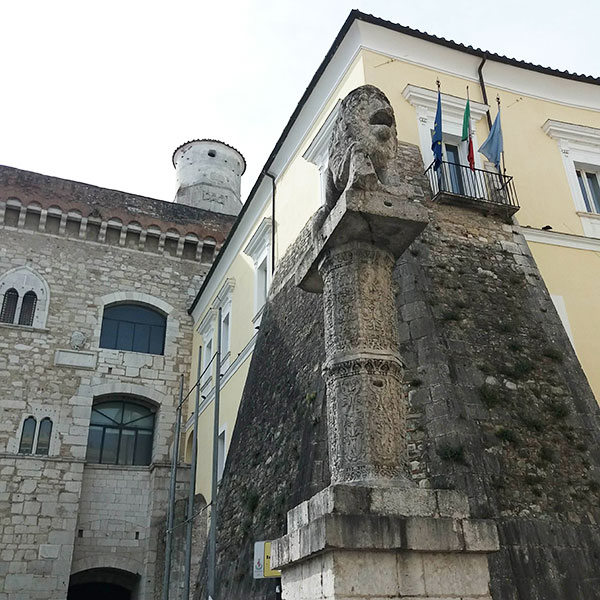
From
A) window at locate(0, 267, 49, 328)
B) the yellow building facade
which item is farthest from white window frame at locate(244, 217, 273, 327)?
window at locate(0, 267, 49, 328)

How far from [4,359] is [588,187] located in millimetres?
14112

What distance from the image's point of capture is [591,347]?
10.2 meters

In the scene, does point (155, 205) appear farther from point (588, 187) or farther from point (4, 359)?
point (588, 187)

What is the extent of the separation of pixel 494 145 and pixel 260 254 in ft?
20.1

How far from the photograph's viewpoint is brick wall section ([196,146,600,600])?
22.2ft

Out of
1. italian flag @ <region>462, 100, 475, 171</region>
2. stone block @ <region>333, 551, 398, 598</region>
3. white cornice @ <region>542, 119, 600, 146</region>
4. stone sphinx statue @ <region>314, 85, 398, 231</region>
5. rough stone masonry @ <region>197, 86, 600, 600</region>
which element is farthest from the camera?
white cornice @ <region>542, 119, 600, 146</region>

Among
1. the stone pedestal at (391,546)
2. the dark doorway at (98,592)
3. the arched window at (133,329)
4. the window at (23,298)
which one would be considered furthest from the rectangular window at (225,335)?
the stone pedestal at (391,546)

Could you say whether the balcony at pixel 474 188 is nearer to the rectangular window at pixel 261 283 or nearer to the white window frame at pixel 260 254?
the white window frame at pixel 260 254

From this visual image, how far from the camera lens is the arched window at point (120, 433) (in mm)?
17062

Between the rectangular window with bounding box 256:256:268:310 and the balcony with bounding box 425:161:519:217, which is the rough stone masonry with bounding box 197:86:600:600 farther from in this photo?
the rectangular window with bounding box 256:256:268:310

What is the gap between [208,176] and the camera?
75.2 ft

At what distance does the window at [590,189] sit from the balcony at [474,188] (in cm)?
189

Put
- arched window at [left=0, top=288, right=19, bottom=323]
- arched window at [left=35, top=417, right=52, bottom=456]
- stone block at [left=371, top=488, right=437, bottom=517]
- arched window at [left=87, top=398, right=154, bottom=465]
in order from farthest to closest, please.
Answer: arched window at [left=0, top=288, right=19, bottom=323], arched window at [left=87, top=398, right=154, bottom=465], arched window at [left=35, top=417, right=52, bottom=456], stone block at [left=371, top=488, right=437, bottom=517]

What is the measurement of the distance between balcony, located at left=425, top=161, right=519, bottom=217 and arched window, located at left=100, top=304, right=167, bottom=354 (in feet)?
35.5
